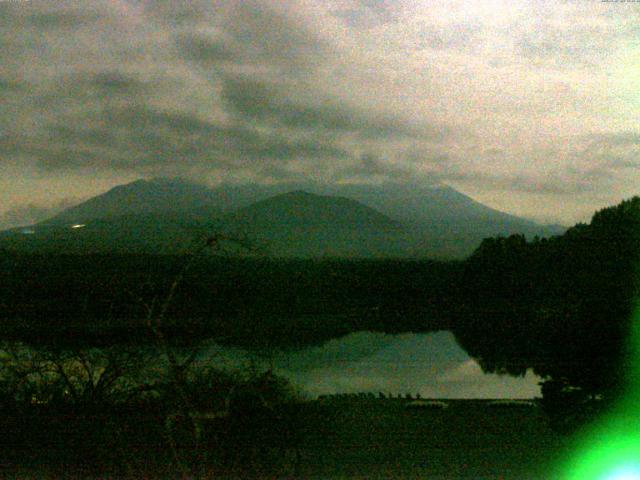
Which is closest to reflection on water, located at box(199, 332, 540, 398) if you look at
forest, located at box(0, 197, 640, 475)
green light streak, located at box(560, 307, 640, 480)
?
forest, located at box(0, 197, 640, 475)

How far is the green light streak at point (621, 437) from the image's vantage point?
432 centimetres

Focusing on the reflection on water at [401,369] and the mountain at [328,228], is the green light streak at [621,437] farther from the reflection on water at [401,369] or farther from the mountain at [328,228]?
the mountain at [328,228]

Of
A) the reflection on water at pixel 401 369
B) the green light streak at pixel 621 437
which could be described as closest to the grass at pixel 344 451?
the green light streak at pixel 621 437

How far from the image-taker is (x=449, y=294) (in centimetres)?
894

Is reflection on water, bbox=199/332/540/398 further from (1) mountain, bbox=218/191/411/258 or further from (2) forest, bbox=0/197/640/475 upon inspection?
(1) mountain, bbox=218/191/411/258

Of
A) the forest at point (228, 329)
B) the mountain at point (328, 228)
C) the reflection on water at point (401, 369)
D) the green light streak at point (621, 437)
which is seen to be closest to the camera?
the green light streak at point (621, 437)

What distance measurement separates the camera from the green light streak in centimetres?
432

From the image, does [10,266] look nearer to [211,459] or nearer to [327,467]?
[211,459]

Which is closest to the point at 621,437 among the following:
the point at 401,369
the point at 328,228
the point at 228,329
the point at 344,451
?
the point at 344,451

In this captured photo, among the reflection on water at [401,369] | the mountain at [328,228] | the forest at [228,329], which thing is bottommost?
the reflection on water at [401,369]

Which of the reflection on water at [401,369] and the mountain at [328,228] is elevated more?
the mountain at [328,228]

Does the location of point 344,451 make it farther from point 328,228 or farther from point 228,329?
point 328,228

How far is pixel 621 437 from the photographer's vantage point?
438 cm

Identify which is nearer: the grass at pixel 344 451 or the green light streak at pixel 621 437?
the green light streak at pixel 621 437
